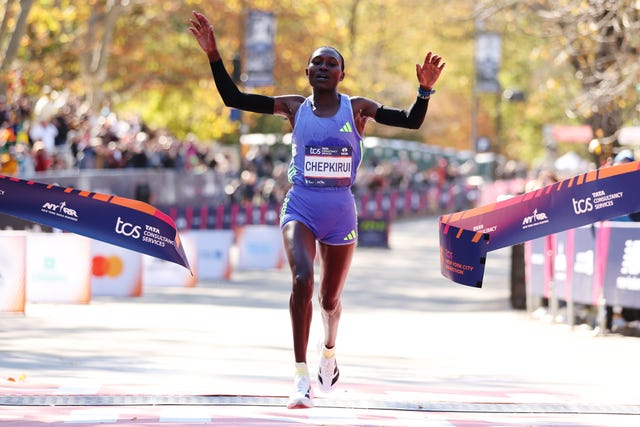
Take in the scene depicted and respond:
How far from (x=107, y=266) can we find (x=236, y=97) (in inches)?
502

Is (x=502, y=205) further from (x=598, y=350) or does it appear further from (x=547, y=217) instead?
(x=598, y=350)

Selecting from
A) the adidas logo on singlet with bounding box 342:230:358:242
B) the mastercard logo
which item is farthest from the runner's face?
the mastercard logo

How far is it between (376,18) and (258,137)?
14683 mm

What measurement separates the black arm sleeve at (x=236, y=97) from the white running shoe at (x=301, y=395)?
5.33ft

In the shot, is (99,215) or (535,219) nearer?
(99,215)

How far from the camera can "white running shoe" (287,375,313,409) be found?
895 centimetres

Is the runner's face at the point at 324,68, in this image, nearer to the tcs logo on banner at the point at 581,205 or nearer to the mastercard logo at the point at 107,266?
the tcs logo on banner at the point at 581,205

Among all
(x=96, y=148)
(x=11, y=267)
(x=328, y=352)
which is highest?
(x=96, y=148)

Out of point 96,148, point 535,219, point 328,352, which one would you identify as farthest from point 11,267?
point 96,148

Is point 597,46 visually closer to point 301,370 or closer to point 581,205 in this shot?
point 581,205

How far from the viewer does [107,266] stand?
72.2 ft

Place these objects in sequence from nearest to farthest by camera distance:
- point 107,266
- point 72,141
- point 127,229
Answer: point 127,229, point 107,266, point 72,141

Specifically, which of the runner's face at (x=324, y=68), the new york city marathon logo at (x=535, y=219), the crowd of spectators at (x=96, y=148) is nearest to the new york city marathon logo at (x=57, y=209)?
the runner's face at (x=324, y=68)

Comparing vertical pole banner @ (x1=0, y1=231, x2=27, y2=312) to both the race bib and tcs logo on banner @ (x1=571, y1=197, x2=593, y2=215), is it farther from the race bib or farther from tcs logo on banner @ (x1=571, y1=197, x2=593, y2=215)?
the race bib
